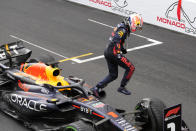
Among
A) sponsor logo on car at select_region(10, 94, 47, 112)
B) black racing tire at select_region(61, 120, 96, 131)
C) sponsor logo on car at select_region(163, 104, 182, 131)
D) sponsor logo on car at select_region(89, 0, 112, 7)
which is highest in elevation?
sponsor logo on car at select_region(163, 104, 182, 131)

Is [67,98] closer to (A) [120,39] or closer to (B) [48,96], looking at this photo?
(B) [48,96]

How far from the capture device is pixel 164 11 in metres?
17.4

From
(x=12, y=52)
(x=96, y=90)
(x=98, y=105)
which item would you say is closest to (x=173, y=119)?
(x=98, y=105)

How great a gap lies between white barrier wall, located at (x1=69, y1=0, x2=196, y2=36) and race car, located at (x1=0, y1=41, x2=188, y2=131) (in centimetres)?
831

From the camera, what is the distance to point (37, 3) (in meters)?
20.8

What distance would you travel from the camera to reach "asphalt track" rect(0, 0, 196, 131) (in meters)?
11.2

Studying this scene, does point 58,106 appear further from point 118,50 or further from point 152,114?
point 118,50

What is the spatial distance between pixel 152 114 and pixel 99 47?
7018mm

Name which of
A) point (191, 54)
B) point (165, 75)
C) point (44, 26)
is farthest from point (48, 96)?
point (44, 26)

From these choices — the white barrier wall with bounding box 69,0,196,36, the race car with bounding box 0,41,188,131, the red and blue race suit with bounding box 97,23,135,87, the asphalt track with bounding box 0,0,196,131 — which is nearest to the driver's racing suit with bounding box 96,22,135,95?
the red and blue race suit with bounding box 97,23,135,87

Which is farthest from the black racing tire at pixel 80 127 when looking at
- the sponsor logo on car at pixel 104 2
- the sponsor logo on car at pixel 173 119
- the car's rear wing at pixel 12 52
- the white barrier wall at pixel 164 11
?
the sponsor logo on car at pixel 104 2

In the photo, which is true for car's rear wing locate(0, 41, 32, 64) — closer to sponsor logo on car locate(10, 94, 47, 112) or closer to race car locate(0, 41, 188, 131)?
race car locate(0, 41, 188, 131)

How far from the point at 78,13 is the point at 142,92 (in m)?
8.95

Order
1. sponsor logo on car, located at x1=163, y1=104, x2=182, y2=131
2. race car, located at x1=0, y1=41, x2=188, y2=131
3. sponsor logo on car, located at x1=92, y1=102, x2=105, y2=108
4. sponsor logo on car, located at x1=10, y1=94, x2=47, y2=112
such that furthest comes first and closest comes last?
sponsor logo on car, located at x1=10, y1=94, x2=47, y2=112 < sponsor logo on car, located at x1=92, y1=102, x2=105, y2=108 < race car, located at x1=0, y1=41, x2=188, y2=131 < sponsor logo on car, located at x1=163, y1=104, x2=182, y2=131
